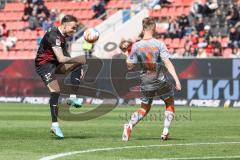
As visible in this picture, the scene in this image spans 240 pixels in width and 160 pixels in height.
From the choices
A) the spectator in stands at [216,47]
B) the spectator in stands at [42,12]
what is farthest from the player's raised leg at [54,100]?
the spectator in stands at [42,12]

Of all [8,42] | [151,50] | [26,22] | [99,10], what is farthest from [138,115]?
[26,22]

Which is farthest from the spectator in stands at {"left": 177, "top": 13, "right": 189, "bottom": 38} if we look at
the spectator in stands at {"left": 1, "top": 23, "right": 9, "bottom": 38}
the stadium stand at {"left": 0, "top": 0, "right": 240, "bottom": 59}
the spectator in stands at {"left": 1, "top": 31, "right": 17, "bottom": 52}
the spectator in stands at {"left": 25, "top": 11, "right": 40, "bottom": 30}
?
the spectator in stands at {"left": 1, "top": 23, "right": 9, "bottom": 38}

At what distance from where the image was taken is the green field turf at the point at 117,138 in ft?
37.2

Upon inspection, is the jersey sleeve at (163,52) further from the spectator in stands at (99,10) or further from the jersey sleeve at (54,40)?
the spectator in stands at (99,10)

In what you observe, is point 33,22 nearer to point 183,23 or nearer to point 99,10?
point 99,10

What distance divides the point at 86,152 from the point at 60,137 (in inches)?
104

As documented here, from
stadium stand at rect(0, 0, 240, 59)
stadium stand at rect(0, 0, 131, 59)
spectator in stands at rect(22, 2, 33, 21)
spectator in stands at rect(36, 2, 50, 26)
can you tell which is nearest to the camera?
→ stadium stand at rect(0, 0, 240, 59)

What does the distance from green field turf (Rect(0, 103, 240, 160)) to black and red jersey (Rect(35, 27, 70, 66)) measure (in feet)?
4.72

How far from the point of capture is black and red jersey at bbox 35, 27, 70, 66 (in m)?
14.4

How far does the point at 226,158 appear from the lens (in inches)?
423

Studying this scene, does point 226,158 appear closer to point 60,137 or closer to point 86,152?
point 86,152

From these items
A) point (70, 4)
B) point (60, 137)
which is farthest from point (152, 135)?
point (70, 4)

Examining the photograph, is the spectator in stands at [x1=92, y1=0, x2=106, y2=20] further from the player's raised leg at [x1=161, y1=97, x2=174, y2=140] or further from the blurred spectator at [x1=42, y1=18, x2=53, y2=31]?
the player's raised leg at [x1=161, y1=97, x2=174, y2=140]

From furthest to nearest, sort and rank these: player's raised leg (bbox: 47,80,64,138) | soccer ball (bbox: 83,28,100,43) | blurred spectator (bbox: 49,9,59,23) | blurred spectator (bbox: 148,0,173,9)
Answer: blurred spectator (bbox: 49,9,59,23)
blurred spectator (bbox: 148,0,173,9)
soccer ball (bbox: 83,28,100,43)
player's raised leg (bbox: 47,80,64,138)
